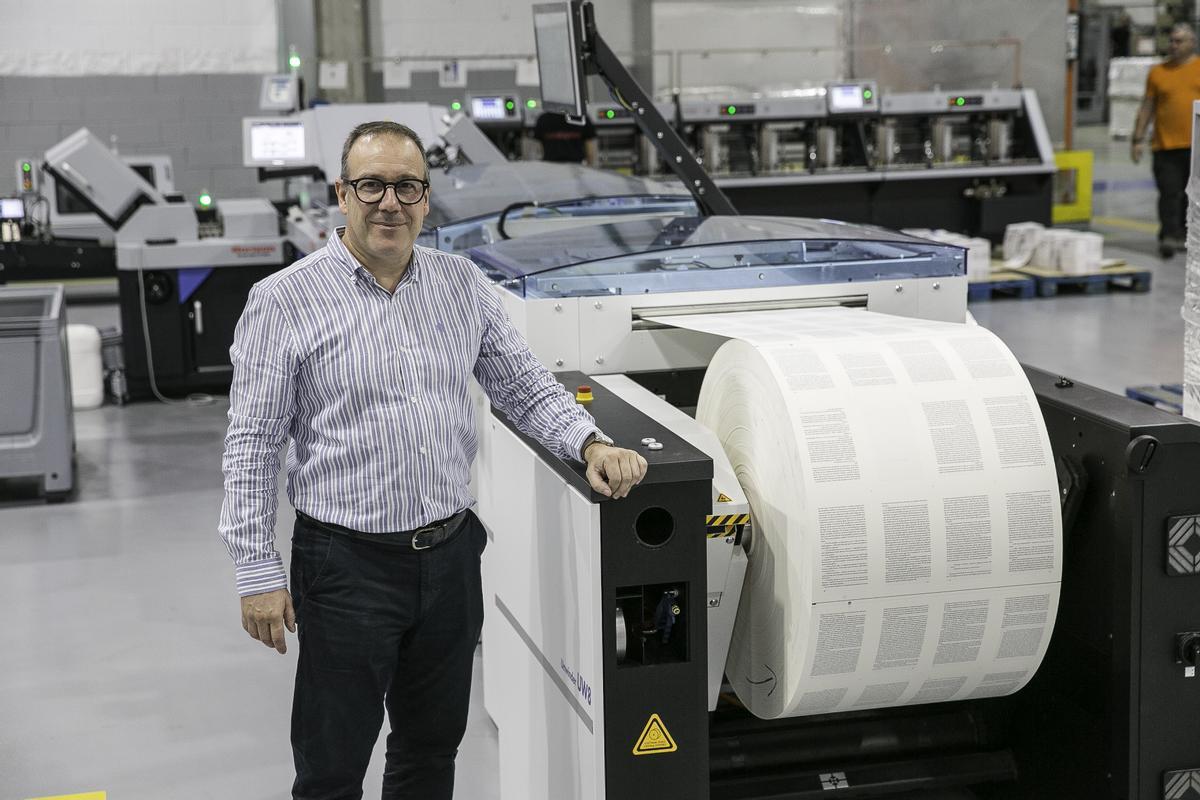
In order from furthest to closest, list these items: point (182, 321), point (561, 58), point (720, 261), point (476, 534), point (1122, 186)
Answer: point (1122, 186)
point (182, 321)
point (561, 58)
point (720, 261)
point (476, 534)

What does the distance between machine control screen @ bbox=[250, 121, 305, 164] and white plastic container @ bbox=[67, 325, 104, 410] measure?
1.32m

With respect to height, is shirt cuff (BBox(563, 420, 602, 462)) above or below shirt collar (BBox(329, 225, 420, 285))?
below

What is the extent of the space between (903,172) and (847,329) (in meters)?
8.75

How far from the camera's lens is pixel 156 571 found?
4734 millimetres

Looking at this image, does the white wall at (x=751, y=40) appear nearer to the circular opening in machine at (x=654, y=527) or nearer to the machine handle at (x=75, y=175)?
the machine handle at (x=75, y=175)

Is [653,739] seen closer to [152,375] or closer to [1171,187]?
[152,375]

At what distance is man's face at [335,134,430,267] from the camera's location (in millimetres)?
2119

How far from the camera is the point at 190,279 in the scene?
7.23m

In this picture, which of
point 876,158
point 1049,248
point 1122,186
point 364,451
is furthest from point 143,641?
point 1122,186

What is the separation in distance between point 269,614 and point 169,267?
5.52 meters

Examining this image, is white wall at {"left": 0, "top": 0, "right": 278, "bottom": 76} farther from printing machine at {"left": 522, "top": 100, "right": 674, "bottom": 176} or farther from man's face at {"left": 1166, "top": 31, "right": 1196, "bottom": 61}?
man's face at {"left": 1166, "top": 31, "right": 1196, "bottom": 61}

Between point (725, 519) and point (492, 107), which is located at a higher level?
point (492, 107)

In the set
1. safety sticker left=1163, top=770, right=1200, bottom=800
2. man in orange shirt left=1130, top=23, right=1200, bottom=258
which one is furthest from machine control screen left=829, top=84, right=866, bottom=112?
safety sticker left=1163, top=770, right=1200, bottom=800

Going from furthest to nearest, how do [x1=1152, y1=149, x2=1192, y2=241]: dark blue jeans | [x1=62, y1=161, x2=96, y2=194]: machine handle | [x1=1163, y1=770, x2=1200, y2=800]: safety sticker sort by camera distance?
1. [x1=1152, y1=149, x2=1192, y2=241]: dark blue jeans
2. [x1=62, y1=161, x2=96, y2=194]: machine handle
3. [x1=1163, y1=770, x2=1200, y2=800]: safety sticker
